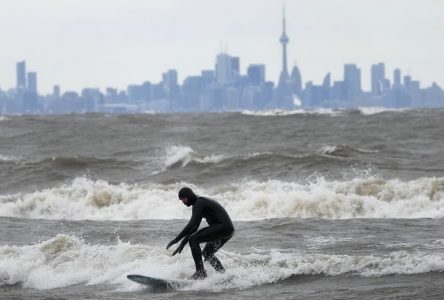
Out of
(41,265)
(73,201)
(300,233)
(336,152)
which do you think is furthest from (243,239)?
(336,152)

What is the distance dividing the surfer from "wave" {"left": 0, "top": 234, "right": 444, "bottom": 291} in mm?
225

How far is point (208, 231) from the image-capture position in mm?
13203

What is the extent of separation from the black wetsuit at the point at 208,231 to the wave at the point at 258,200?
781 cm

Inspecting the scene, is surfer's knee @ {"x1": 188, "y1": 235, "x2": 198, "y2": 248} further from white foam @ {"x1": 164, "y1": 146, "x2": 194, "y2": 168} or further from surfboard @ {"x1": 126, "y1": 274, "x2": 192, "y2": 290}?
white foam @ {"x1": 164, "y1": 146, "x2": 194, "y2": 168}

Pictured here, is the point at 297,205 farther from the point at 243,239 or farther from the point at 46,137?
the point at 46,137

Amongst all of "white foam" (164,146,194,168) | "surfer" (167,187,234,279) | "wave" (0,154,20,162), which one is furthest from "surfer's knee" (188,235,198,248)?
"wave" (0,154,20,162)

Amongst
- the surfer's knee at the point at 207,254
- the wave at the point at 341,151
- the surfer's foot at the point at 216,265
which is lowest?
the surfer's foot at the point at 216,265

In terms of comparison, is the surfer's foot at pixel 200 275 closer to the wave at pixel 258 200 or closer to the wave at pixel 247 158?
the wave at pixel 258 200

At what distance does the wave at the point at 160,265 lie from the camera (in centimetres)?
1329

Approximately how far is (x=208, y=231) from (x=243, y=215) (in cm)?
883

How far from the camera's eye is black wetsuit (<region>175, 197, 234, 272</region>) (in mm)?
13070

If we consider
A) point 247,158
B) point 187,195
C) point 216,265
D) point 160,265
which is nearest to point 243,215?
point 160,265

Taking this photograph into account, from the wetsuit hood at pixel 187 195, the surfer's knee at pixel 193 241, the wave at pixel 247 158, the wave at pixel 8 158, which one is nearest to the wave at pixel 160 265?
the surfer's knee at pixel 193 241

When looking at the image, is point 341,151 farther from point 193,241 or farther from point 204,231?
point 193,241
